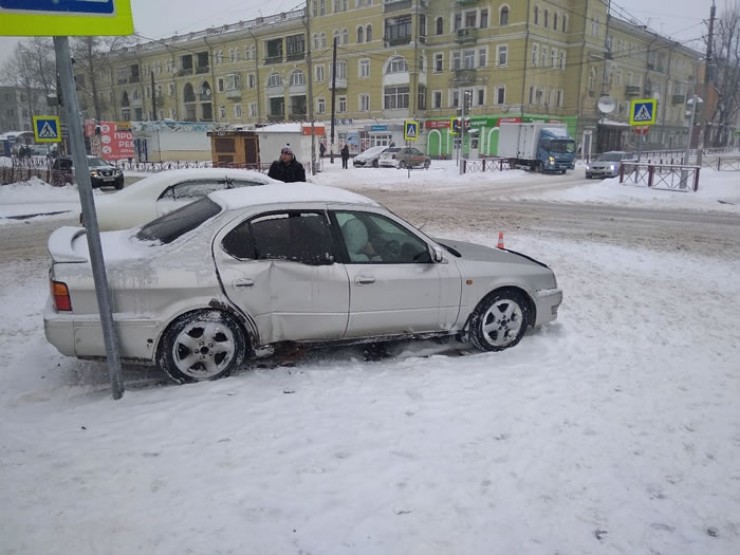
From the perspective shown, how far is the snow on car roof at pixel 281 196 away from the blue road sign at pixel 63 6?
5.39 ft

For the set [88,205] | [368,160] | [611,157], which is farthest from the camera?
[368,160]

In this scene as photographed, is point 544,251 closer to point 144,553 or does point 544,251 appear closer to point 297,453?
point 297,453

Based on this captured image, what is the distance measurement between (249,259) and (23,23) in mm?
2078

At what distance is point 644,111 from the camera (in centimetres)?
1855

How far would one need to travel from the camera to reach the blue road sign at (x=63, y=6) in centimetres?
331

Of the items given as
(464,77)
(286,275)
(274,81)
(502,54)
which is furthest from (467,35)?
(286,275)

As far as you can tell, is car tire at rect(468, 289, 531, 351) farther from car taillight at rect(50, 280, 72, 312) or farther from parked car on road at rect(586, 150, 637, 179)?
parked car on road at rect(586, 150, 637, 179)

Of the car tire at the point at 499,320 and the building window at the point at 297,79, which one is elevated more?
the building window at the point at 297,79

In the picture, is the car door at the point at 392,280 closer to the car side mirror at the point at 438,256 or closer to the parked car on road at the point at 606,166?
the car side mirror at the point at 438,256

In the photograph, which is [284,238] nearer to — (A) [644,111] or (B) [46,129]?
(B) [46,129]

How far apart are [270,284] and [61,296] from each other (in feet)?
4.94

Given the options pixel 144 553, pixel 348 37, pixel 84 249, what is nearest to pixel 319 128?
pixel 348 37

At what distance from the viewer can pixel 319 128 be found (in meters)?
37.4

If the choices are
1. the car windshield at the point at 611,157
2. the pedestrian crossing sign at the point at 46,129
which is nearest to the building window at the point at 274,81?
the car windshield at the point at 611,157
